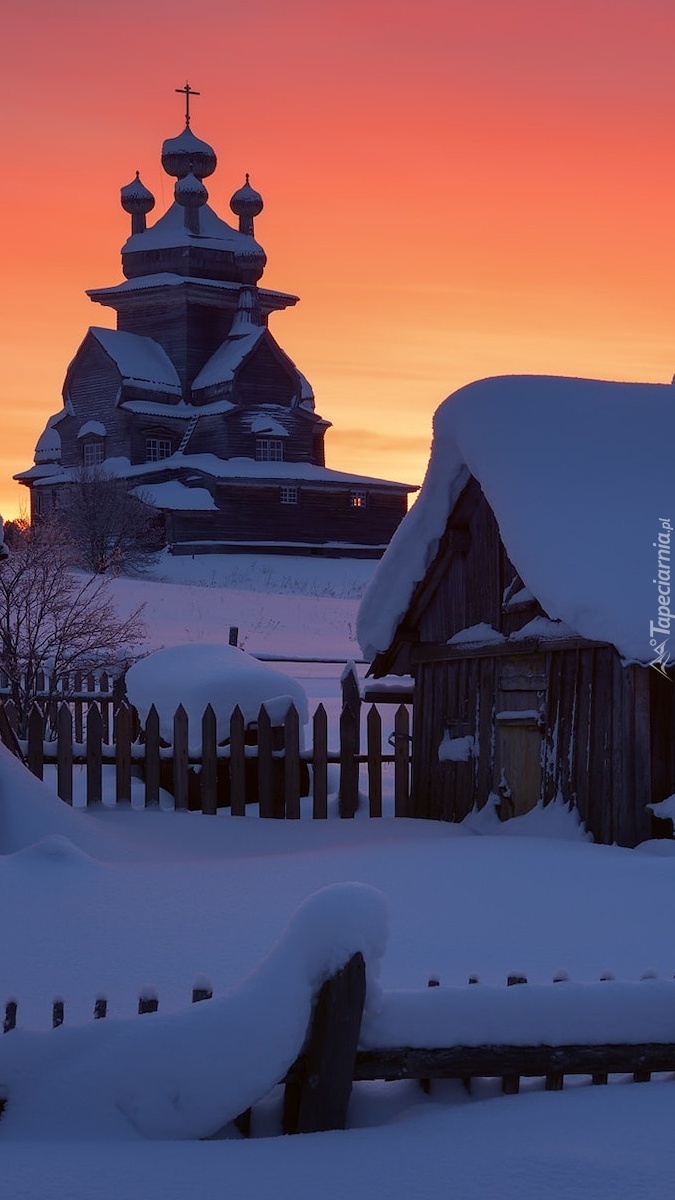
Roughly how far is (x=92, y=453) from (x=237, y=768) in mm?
48723

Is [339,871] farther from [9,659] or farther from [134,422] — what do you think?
[134,422]

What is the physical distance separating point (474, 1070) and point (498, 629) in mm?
7387

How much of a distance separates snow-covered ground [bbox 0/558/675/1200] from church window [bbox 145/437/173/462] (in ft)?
154

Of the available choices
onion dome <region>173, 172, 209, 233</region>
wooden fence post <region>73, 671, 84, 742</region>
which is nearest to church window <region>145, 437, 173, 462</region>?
onion dome <region>173, 172, 209, 233</region>

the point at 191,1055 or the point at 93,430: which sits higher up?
the point at 93,430

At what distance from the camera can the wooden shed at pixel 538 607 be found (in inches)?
402

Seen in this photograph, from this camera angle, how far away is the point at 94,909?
8781mm

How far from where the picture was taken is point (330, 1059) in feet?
15.5

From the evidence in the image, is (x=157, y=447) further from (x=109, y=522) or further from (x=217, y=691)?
(x=217, y=691)

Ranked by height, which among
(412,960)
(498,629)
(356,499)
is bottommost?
(412,960)

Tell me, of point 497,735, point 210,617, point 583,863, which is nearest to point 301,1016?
point 583,863

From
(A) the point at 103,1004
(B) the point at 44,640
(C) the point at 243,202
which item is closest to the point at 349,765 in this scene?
(A) the point at 103,1004

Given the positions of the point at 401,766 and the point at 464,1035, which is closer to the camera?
the point at 464,1035

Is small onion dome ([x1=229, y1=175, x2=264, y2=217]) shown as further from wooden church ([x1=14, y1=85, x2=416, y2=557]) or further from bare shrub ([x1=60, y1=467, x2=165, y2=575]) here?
bare shrub ([x1=60, y1=467, x2=165, y2=575])
